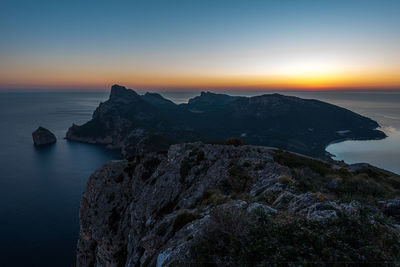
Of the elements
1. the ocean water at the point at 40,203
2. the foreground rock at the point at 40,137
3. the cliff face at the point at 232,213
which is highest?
the cliff face at the point at 232,213

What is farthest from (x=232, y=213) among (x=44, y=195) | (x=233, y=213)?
(x=44, y=195)

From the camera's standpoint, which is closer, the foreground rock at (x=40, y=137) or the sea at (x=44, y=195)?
the sea at (x=44, y=195)

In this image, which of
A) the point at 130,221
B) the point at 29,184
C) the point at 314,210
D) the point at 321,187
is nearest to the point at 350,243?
the point at 314,210

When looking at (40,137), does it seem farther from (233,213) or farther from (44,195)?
(233,213)

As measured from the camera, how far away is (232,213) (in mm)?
7645

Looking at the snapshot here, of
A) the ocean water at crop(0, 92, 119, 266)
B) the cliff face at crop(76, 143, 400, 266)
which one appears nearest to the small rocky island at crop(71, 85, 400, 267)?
the cliff face at crop(76, 143, 400, 266)

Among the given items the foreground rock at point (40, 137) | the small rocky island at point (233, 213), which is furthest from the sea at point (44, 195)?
the small rocky island at point (233, 213)

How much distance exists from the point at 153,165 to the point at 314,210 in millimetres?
34351

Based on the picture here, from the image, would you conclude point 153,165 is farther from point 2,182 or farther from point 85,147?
point 85,147

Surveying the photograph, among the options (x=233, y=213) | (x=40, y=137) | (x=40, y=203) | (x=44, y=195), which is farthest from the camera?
(x=40, y=137)

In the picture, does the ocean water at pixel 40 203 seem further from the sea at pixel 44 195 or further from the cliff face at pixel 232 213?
the cliff face at pixel 232 213

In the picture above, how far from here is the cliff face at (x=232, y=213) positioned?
6.40m

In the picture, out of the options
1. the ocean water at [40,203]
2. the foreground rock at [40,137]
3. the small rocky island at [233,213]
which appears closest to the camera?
the small rocky island at [233,213]

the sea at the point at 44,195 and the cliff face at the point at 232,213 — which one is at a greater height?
the cliff face at the point at 232,213
